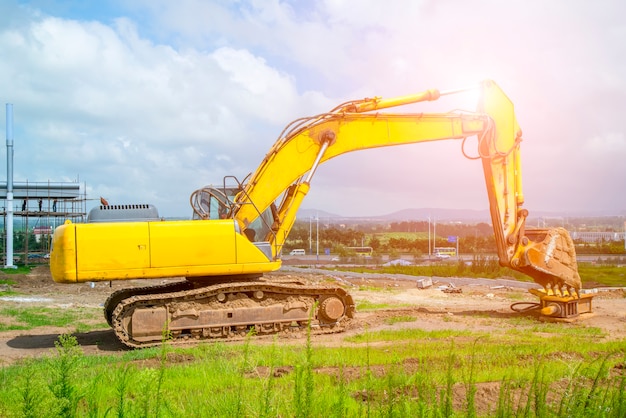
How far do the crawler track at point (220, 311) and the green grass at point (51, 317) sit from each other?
254cm

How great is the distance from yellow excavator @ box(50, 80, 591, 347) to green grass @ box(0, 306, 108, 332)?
8.00 feet

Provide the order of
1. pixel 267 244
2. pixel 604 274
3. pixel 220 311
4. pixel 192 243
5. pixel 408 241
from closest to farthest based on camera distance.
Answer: pixel 192 243
pixel 220 311
pixel 267 244
pixel 604 274
pixel 408 241

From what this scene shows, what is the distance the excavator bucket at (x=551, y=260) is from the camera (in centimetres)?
1359

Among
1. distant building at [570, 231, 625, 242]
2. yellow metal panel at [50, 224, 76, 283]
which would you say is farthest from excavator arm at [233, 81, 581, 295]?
distant building at [570, 231, 625, 242]

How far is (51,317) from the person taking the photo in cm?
1527

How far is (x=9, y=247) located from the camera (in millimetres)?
31875

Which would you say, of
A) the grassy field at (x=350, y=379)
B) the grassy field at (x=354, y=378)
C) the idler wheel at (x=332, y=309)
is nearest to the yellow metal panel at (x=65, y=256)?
the grassy field at (x=350, y=379)

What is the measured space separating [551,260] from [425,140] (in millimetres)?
3856

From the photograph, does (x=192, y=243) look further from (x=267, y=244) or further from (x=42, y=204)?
(x=42, y=204)

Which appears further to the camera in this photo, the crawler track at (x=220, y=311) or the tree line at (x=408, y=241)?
the tree line at (x=408, y=241)

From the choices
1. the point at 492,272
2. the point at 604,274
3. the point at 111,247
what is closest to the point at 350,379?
the point at 111,247

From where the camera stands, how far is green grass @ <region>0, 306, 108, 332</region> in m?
13.9

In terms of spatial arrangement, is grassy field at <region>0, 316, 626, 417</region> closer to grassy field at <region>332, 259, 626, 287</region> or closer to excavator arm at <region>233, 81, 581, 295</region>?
excavator arm at <region>233, 81, 581, 295</region>

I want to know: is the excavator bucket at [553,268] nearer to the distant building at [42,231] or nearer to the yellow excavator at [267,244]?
the yellow excavator at [267,244]
